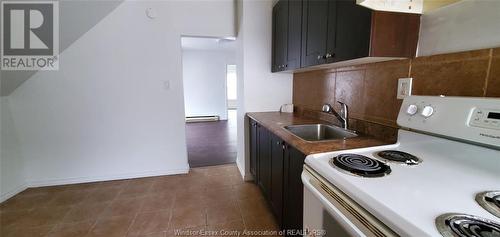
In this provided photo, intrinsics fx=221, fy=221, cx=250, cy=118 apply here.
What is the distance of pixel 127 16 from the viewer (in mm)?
2527

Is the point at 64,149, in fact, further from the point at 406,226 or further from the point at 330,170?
the point at 406,226

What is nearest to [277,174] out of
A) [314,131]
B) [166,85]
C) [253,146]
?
[314,131]

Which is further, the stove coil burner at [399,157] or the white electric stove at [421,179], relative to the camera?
the stove coil burner at [399,157]

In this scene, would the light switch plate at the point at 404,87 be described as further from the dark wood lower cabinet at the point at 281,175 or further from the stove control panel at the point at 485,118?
the dark wood lower cabinet at the point at 281,175

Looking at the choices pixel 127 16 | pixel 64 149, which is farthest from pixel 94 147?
pixel 127 16

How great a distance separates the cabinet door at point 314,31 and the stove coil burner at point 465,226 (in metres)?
1.19

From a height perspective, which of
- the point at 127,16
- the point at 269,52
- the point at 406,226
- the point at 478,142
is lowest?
the point at 406,226

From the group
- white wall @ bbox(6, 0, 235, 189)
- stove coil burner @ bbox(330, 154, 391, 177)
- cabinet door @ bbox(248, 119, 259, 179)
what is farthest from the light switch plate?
white wall @ bbox(6, 0, 235, 189)

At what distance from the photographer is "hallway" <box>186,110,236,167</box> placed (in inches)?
134

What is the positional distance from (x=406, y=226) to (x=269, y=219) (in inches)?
61.5

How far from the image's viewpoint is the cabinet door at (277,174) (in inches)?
63.6

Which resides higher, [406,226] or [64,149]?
[406,226]

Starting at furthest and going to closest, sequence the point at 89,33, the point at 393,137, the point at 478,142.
→ the point at 89,33
the point at 393,137
the point at 478,142

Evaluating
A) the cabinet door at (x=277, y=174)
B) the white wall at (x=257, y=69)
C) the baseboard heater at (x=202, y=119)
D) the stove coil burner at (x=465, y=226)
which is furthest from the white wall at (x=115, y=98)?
the baseboard heater at (x=202, y=119)
